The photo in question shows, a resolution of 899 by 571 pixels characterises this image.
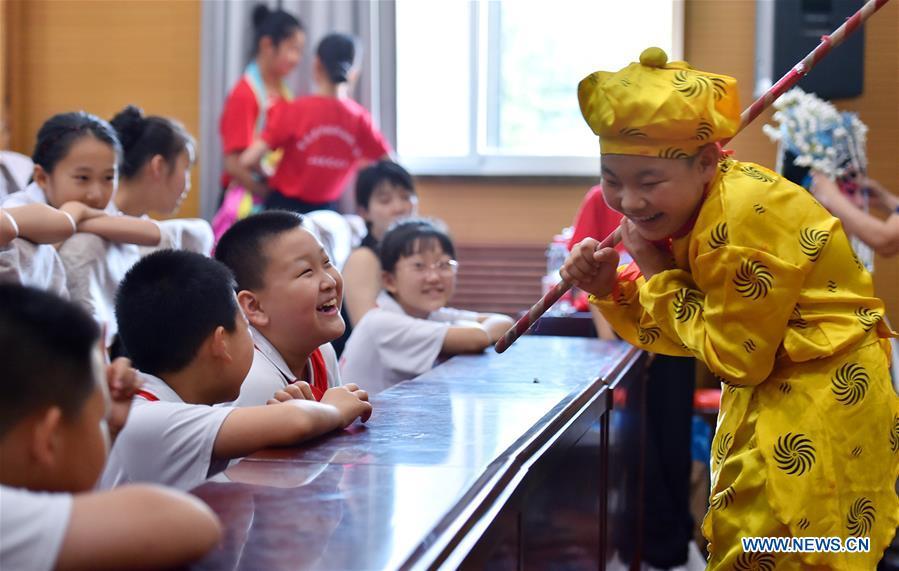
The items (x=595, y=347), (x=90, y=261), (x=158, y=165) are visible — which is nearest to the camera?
(x=90, y=261)

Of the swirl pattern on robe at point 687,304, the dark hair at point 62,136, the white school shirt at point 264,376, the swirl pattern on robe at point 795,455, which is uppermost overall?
the dark hair at point 62,136

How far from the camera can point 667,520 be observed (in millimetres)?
3377

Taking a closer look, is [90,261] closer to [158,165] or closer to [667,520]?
[158,165]

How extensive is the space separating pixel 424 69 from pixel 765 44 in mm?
1606

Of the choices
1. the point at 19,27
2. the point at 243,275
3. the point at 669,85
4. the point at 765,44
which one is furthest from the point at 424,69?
the point at 669,85

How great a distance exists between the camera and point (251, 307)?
1994mm

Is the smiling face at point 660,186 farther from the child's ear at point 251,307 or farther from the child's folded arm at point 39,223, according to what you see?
the child's folded arm at point 39,223

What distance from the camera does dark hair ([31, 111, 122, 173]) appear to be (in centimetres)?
273

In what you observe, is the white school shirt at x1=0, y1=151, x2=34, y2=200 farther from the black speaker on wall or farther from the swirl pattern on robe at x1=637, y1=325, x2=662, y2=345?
the black speaker on wall

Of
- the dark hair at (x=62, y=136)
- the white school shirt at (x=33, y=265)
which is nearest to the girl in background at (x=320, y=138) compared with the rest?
the dark hair at (x=62, y=136)

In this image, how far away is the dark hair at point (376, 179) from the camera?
3.83 meters

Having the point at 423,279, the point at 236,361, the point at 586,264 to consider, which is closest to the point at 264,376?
the point at 236,361

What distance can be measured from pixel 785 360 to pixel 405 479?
0.66 metres

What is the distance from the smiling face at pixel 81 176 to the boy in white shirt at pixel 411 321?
721 mm
